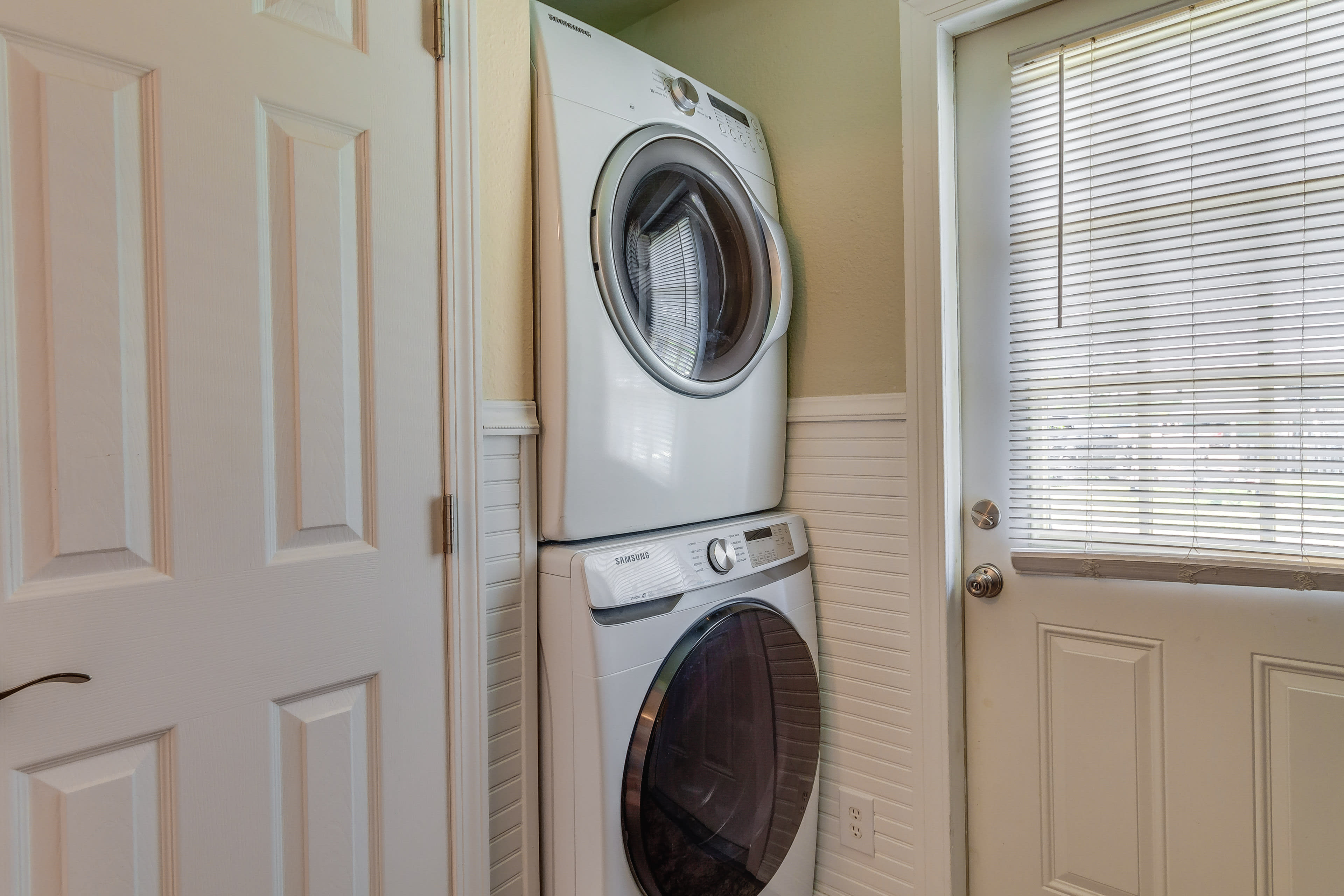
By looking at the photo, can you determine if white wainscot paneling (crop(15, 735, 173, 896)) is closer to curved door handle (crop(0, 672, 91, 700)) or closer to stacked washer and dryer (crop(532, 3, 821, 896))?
curved door handle (crop(0, 672, 91, 700))

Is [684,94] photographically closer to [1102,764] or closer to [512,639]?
[512,639]

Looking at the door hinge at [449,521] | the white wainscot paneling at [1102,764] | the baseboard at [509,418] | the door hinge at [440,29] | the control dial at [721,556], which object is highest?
the door hinge at [440,29]

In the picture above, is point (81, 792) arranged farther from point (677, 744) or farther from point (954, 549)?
point (954, 549)

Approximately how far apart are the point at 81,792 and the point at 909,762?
1.40 metres

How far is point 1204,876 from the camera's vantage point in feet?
4.12

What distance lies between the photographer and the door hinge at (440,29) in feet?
3.69

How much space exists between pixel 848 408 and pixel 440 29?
106 centimetres

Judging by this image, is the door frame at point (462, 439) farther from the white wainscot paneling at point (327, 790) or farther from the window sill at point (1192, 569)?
the window sill at point (1192, 569)

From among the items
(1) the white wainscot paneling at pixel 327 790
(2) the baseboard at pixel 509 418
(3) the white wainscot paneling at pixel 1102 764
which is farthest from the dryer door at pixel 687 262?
(3) the white wainscot paneling at pixel 1102 764

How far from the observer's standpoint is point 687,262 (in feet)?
4.61

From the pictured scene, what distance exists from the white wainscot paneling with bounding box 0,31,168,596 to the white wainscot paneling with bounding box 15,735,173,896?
212mm

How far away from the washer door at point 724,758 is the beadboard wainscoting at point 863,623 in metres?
0.09

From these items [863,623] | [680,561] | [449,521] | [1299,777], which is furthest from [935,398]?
[449,521]

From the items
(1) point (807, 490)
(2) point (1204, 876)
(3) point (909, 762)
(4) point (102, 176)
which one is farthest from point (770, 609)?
(4) point (102, 176)
